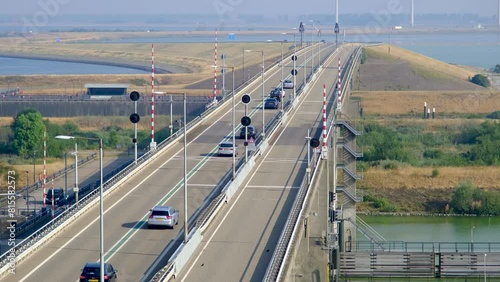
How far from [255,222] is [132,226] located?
3520mm

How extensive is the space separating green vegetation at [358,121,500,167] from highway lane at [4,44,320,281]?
18.3 meters

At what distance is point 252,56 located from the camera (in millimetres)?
146625

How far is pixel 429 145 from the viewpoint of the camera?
240 feet

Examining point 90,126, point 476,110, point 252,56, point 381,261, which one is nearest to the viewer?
point 381,261

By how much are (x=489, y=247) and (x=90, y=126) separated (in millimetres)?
41062

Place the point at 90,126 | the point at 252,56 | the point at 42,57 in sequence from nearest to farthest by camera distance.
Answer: the point at 90,126, the point at 252,56, the point at 42,57

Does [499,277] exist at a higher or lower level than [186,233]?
lower

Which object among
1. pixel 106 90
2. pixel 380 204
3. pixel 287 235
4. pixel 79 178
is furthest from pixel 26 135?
pixel 287 235

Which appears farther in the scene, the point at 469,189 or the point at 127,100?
the point at 127,100

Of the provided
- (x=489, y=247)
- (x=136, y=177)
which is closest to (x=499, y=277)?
(x=489, y=247)

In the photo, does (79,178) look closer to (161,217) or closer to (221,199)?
(221,199)

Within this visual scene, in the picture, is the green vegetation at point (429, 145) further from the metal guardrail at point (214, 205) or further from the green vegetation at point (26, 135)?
the green vegetation at point (26, 135)

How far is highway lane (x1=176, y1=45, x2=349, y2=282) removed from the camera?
90.8ft

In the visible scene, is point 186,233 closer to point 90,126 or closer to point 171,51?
point 90,126
